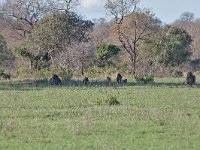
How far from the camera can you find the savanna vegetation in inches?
540

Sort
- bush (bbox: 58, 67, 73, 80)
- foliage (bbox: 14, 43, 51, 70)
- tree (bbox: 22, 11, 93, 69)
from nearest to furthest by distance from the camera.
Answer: bush (bbox: 58, 67, 73, 80), foliage (bbox: 14, 43, 51, 70), tree (bbox: 22, 11, 93, 69)

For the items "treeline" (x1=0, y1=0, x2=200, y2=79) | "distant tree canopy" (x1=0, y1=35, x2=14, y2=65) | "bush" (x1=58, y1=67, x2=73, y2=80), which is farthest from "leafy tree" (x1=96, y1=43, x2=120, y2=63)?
"bush" (x1=58, y1=67, x2=73, y2=80)

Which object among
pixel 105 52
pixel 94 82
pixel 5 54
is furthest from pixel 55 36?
pixel 94 82

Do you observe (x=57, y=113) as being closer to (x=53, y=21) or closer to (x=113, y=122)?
(x=113, y=122)

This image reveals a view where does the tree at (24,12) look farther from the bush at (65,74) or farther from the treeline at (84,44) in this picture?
the bush at (65,74)

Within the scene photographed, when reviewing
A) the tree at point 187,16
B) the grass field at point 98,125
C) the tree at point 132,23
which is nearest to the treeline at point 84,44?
the tree at point 132,23

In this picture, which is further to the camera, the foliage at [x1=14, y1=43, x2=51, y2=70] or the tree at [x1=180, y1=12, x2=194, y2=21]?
the tree at [x1=180, y1=12, x2=194, y2=21]

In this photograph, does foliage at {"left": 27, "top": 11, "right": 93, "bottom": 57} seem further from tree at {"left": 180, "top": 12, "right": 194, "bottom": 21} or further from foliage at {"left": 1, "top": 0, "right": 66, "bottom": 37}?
tree at {"left": 180, "top": 12, "right": 194, "bottom": 21}

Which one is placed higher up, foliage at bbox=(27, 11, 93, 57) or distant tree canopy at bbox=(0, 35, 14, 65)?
foliage at bbox=(27, 11, 93, 57)

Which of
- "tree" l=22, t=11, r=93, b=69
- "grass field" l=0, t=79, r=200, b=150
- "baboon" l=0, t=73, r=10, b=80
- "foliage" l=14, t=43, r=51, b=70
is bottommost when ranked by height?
"grass field" l=0, t=79, r=200, b=150

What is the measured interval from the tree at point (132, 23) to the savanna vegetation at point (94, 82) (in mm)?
117

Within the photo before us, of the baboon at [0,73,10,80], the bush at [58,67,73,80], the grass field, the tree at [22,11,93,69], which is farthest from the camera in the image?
the tree at [22,11,93,69]

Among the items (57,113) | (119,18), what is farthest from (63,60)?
(57,113)

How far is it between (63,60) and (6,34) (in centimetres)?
2400
